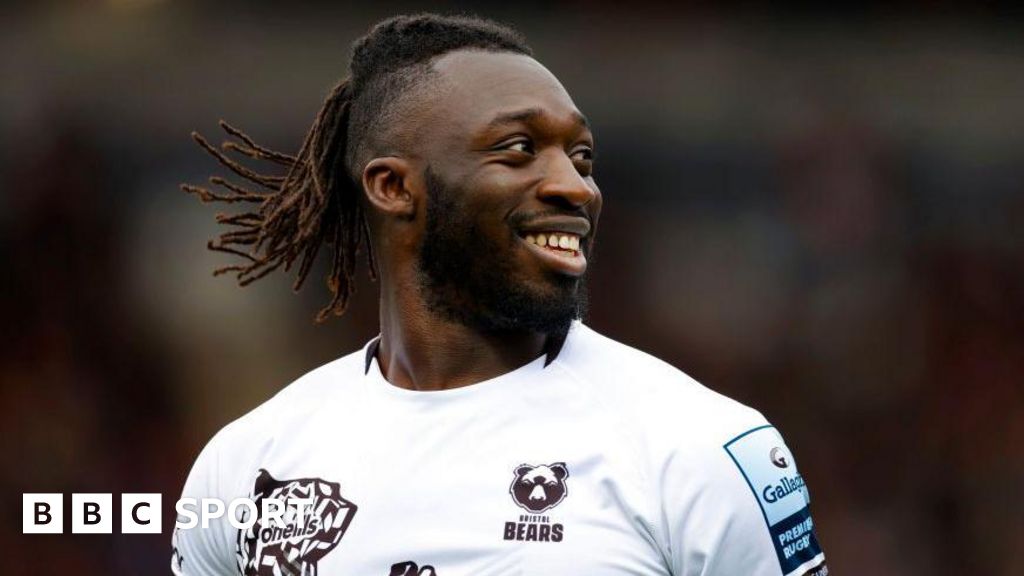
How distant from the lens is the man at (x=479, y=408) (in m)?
2.71

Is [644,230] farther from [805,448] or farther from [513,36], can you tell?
[513,36]

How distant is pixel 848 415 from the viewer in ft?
23.6

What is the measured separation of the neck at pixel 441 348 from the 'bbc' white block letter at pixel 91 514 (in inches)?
137

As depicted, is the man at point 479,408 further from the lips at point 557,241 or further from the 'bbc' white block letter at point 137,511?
the 'bbc' white block letter at point 137,511

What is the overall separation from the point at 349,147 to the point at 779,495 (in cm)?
122

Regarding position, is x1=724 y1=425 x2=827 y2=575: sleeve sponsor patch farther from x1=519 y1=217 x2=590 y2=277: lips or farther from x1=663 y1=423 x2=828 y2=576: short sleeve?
x1=519 y1=217 x2=590 y2=277: lips

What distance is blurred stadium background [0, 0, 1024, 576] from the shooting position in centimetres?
710

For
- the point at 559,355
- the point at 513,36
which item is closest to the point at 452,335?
the point at 559,355

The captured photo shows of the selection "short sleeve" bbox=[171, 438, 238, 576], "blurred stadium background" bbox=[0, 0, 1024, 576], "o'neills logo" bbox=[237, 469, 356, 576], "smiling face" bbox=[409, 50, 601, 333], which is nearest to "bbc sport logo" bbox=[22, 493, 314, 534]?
"blurred stadium background" bbox=[0, 0, 1024, 576]

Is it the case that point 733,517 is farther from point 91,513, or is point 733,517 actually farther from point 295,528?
point 91,513

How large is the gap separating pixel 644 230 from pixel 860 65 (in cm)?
135

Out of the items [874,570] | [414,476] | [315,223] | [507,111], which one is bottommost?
[874,570]

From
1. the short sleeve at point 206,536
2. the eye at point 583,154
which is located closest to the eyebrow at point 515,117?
the eye at point 583,154

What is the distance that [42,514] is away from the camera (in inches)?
274
